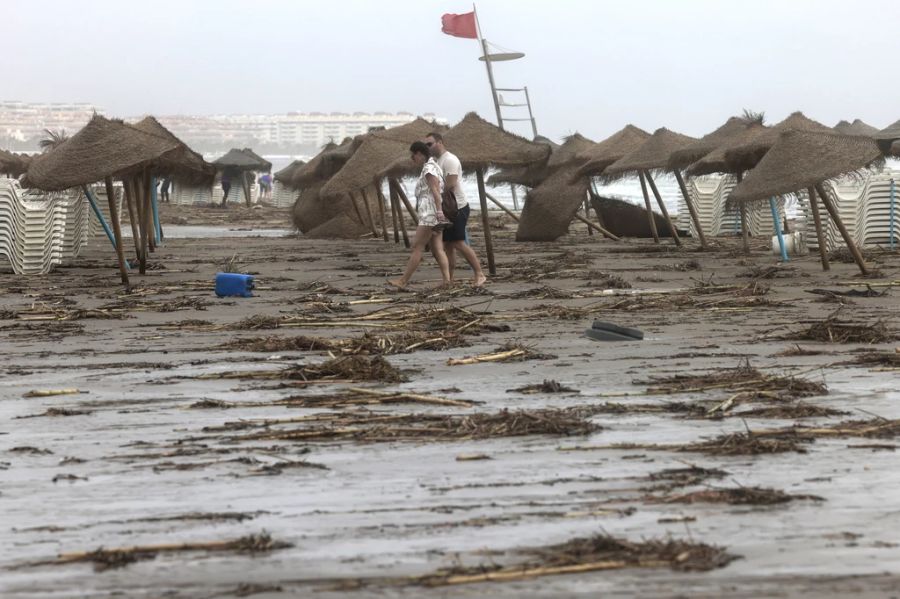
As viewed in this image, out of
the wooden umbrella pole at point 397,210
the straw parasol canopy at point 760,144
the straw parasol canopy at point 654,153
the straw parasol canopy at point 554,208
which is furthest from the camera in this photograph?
the straw parasol canopy at point 554,208

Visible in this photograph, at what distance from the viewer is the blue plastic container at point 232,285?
14.1 m

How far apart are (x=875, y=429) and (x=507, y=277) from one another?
34.3ft

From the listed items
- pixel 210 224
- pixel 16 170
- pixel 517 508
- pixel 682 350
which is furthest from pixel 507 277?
pixel 210 224

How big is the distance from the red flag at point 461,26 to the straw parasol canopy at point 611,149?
390 inches

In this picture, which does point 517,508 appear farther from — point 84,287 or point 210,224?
point 210,224

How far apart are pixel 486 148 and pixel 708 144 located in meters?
4.46

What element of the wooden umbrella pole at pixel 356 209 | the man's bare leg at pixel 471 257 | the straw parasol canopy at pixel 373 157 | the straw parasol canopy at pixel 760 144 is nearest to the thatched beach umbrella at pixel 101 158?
the man's bare leg at pixel 471 257

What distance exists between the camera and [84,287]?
51.0ft

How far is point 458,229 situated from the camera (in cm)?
1516

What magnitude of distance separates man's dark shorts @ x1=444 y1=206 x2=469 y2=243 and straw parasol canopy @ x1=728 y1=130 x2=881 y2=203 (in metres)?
3.08

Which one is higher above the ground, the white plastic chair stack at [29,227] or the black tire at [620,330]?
the white plastic chair stack at [29,227]

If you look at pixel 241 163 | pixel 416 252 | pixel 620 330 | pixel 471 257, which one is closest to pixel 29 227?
pixel 416 252

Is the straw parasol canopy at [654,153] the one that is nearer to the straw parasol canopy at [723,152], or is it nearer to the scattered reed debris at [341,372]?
the straw parasol canopy at [723,152]

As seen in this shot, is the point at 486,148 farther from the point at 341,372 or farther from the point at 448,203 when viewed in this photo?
the point at 341,372
